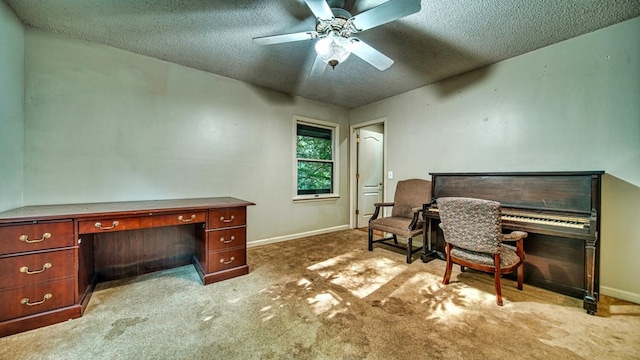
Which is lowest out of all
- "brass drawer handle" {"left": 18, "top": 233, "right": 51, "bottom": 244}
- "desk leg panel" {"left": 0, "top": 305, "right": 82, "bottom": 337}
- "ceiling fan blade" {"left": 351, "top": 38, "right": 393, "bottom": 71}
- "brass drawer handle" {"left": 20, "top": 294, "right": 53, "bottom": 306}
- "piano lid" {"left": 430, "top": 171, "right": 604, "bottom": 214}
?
"desk leg panel" {"left": 0, "top": 305, "right": 82, "bottom": 337}

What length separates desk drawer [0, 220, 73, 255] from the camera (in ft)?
5.26

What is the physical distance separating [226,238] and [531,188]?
3.17 metres

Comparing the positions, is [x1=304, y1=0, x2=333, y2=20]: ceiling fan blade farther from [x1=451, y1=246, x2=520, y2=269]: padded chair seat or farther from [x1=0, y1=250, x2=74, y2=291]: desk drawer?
[x1=0, y1=250, x2=74, y2=291]: desk drawer

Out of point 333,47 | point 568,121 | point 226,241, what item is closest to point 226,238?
point 226,241

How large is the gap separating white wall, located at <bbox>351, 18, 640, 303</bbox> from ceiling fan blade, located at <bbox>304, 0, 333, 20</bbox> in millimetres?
2304

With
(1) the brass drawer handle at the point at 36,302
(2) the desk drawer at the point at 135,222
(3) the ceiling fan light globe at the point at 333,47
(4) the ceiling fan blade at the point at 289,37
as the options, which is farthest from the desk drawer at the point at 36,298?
(3) the ceiling fan light globe at the point at 333,47

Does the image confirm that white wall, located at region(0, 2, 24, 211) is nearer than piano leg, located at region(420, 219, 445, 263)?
Yes

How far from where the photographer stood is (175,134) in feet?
9.53

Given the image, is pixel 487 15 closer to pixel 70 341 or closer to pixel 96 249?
pixel 70 341

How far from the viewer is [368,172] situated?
4.87 meters

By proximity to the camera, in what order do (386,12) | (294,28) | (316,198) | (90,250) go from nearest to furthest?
(386,12) < (294,28) < (90,250) < (316,198)

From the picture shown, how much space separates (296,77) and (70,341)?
10.6ft

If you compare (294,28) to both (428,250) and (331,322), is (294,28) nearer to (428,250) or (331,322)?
(331,322)


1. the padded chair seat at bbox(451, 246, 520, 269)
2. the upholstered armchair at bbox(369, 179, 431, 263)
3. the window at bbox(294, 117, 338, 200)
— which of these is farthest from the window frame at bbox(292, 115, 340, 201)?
the padded chair seat at bbox(451, 246, 520, 269)
